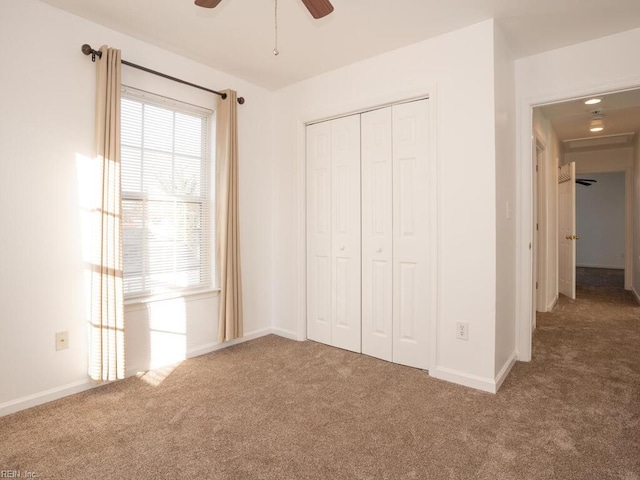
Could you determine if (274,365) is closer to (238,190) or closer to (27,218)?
(238,190)

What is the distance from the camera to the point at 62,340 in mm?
2426

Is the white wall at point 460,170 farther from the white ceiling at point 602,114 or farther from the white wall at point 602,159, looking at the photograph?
the white wall at point 602,159

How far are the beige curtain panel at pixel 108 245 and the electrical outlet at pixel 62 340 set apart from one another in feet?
0.48

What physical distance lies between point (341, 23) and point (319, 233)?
69.0 inches

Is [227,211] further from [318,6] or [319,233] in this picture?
[318,6]

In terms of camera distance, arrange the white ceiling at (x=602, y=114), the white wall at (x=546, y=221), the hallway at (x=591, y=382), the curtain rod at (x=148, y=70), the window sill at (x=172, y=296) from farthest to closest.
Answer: the white wall at (x=546, y=221)
the white ceiling at (x=602, y=114)
the window sill at (x=172, y=296)
the curtain rod at (x=148, y=70)
the hallway at (x=591, y=382)

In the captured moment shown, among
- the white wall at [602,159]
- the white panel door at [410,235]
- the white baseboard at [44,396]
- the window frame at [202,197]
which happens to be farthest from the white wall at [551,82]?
the white wall at [602,159]

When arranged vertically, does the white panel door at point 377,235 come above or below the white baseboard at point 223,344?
above

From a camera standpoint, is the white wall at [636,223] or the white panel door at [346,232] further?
the white wall at [636,223]

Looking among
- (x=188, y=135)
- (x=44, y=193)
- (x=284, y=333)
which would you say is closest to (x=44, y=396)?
(x=44, y=193)

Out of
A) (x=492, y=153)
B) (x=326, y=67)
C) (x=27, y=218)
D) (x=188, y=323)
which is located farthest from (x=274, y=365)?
(x=326, y=67)

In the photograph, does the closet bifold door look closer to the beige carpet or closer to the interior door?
the beige carpet

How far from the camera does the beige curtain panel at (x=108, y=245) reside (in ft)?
8.04

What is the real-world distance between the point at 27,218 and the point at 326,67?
254 cm
